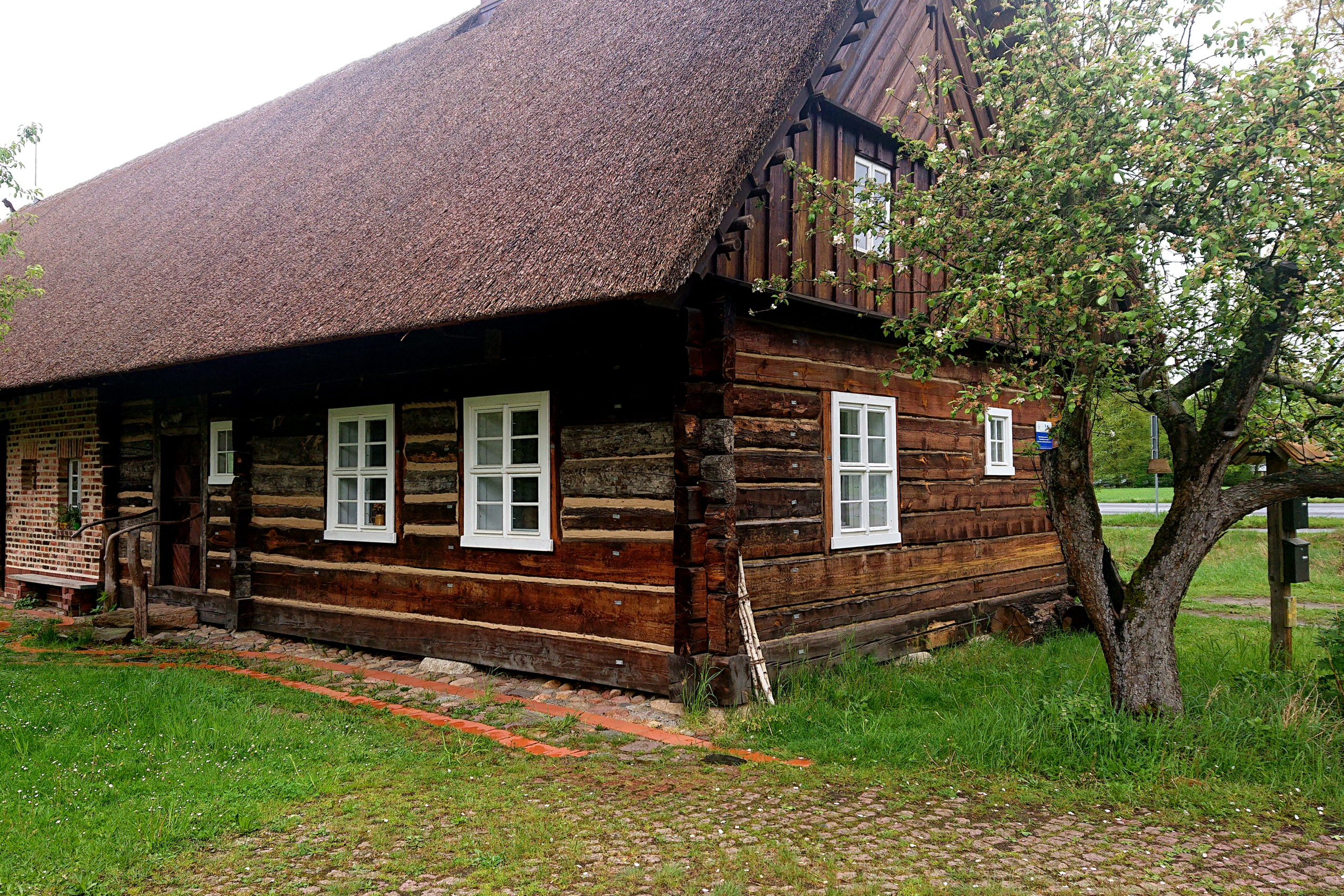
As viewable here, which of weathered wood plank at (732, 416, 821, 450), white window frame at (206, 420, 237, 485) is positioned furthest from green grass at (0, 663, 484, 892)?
white window frame at (206, 420, 237, 485)

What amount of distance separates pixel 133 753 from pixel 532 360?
12.5 ft

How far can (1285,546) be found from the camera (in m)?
7.25

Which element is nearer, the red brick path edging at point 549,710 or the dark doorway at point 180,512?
the red brick path edging at point 549,710

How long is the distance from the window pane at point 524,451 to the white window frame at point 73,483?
799 cm

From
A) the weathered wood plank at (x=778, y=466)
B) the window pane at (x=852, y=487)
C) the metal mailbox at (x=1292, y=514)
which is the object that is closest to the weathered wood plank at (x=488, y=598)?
the weathered wood plank at (x=778, y=466)

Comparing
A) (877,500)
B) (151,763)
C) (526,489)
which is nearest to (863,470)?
(877,500)

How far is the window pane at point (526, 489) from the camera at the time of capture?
7711mm

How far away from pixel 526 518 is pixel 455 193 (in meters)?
2.96

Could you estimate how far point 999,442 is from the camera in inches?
404

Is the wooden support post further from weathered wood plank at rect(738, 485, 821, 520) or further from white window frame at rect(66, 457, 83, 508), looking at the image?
weathered wood plank at rect(738, 485, 821, 520)

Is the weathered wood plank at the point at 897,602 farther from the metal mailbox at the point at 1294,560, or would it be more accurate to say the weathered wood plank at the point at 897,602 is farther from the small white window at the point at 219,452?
the small white window at the point at 219,452

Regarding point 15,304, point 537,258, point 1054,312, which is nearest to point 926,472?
point 1054,312

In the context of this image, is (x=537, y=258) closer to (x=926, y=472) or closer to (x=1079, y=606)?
(x=926, y=472)

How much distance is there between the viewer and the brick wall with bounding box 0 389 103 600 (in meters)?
12.2
